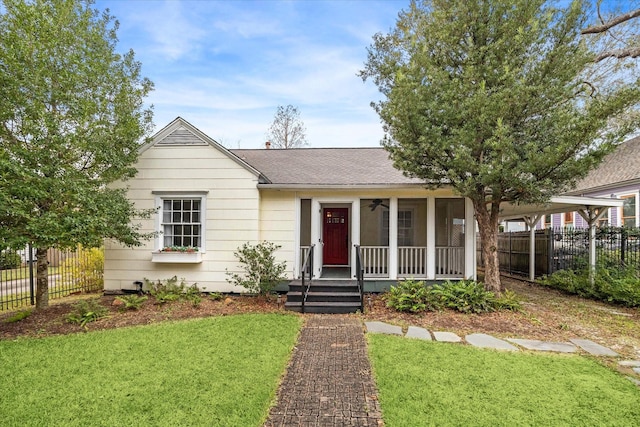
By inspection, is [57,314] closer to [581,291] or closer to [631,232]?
[581,291]

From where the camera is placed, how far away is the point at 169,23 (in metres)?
9.51

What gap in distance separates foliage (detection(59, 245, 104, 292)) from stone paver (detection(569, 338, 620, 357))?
35.7ft

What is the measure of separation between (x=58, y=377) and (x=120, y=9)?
7.78 m

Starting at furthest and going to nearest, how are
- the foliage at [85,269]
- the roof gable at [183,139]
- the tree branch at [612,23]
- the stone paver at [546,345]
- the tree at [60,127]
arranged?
the tree branch at [612,23], the foliage at [85,269], the roof gable at [183,139], the tree at [60,127], the stone paver at [546,345]

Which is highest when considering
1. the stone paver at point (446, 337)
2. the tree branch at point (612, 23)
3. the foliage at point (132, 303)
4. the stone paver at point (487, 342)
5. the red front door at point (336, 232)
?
the tree branch at point (612, 23)

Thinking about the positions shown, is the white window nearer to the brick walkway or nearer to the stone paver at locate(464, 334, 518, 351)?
the brick walkway

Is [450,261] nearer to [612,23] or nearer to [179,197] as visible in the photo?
[179,197]

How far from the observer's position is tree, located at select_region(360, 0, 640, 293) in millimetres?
5840

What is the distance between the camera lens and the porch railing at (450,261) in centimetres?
809

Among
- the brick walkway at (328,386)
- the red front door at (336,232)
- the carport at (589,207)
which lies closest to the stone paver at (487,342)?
the brick walkway at (328,386)

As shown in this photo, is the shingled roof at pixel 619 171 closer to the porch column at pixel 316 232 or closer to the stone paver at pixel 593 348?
the stone paver at pixel 593 348

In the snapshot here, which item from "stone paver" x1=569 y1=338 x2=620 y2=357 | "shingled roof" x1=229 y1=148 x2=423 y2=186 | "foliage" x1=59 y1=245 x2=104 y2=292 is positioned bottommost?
"stone paver" x1=569 y1=338 x2=620 y2=357

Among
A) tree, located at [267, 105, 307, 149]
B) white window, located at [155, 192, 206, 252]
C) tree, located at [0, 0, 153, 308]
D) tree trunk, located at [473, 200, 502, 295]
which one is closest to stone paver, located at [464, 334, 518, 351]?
tree trunk, located at [473, 200, 502, 295]

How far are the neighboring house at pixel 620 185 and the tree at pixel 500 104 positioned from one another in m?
7.17
